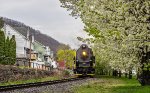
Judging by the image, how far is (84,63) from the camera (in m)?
59.7

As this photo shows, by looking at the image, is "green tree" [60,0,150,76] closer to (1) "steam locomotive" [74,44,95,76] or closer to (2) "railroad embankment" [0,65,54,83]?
(2) "railroad embankment" [0,65,54,83]

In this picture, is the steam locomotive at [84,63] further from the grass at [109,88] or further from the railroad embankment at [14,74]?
the grass at [109,88]

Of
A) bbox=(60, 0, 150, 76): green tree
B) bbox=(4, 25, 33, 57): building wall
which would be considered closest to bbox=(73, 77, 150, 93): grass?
bbox=(60, 0, 150, 76): green tree

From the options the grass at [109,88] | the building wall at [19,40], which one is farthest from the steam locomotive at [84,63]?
the building wall at [19,40]

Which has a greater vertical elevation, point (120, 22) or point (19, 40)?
point (19, 40)

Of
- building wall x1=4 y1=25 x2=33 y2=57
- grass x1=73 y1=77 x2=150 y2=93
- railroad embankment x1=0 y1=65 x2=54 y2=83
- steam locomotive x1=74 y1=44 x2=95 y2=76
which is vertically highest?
building wall x1=4 y1=25 x2=33 y2=57

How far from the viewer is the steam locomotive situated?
59006mm

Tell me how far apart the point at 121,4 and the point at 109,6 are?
5.13 ft

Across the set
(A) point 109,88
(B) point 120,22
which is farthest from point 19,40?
(B) point 120,22

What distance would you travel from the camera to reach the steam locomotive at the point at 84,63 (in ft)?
194

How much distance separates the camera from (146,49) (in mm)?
24062

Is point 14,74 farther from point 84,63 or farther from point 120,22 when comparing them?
point 120,22

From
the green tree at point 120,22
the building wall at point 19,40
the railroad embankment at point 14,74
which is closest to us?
the green tree at point 120,22

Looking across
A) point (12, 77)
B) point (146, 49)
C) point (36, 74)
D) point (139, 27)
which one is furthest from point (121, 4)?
point (36, 74)
